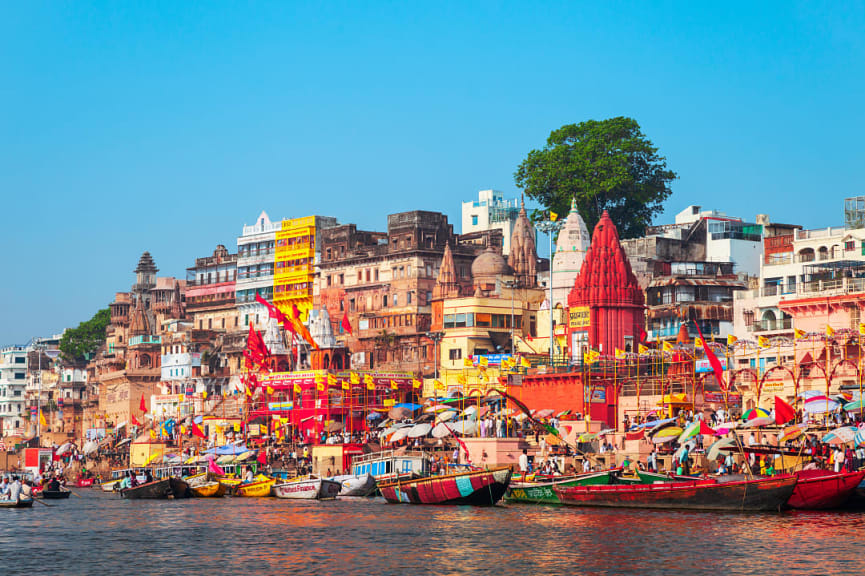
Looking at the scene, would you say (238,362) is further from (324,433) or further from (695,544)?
(695,544)

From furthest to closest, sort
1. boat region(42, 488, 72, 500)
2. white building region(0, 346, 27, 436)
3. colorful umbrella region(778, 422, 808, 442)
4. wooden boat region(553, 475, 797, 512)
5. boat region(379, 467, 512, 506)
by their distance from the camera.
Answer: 1. white building region(0, 346, 27, 436)
2. boat region(42, 488, 72, 500)
3. colorful umbrella region(778, 422, 808, 442)
4. boat region(379, 467, 512, 506)
5. wooden boat region(553, 475, 797, 512)

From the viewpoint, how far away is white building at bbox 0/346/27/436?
14812 centimetres

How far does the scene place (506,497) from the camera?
53.2m

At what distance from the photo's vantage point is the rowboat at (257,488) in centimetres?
6569

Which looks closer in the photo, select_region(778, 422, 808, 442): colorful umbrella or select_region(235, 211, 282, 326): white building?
select_region(778, 422, 808, 442): colorful umbrella

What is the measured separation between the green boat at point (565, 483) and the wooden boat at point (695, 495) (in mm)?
259

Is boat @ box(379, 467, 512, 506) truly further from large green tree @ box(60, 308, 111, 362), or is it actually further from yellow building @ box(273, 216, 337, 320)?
large green tree @ box(60, 308, 111, 362)

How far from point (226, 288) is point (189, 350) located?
6767 millimetres

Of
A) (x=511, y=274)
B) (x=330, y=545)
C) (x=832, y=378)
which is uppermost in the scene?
(x=511, y=274)

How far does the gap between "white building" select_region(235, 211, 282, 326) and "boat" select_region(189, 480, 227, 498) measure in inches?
1800

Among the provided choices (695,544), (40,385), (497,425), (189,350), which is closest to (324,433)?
(497,425)

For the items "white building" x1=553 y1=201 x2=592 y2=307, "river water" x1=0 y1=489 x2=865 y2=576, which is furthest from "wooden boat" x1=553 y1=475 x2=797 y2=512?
"white building" x1=553 y1=201 x2=592 y2=307

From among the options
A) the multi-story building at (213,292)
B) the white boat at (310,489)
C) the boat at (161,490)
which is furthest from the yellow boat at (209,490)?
the multi-story building at (213,292)

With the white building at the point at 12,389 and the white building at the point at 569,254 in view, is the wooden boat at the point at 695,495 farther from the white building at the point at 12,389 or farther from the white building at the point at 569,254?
the white building at the point at 12,389
